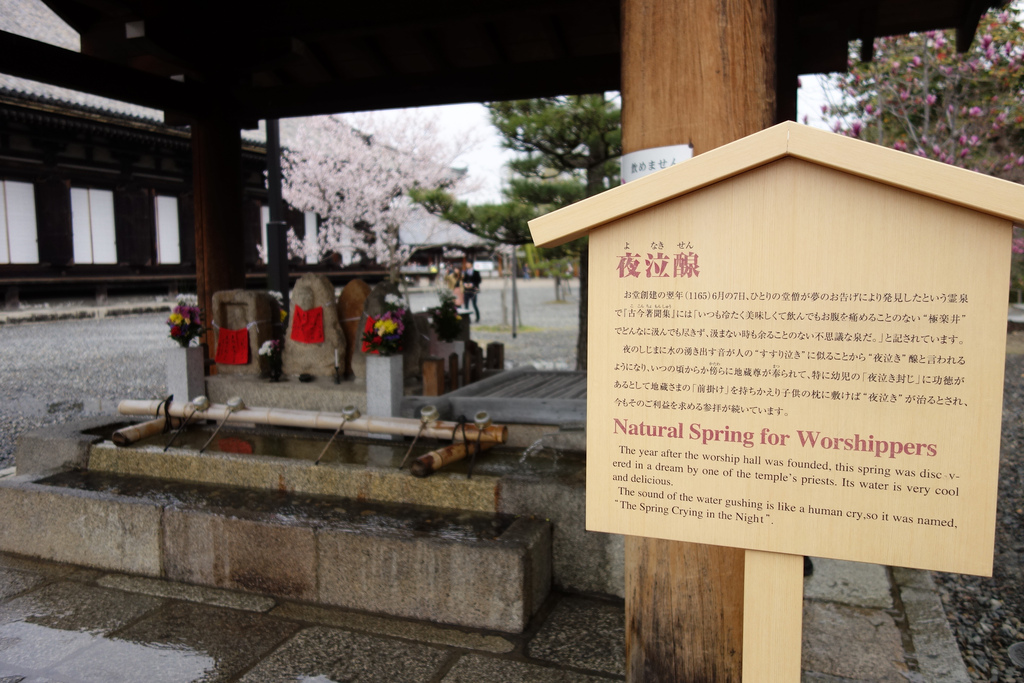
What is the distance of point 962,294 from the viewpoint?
1340 mm

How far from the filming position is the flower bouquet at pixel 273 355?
17.9 feet

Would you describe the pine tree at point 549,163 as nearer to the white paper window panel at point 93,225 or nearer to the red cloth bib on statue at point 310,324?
the red cloth bib on statue at point 310,324

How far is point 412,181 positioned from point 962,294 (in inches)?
891

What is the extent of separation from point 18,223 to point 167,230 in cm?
419

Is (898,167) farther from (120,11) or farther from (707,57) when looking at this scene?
(120,11)

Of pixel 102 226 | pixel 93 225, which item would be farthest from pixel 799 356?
pixel 102 226

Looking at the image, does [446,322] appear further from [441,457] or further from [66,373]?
[66,373]

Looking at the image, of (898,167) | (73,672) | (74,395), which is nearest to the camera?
(898,167)

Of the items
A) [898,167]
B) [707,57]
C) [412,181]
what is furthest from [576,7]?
[412,181]

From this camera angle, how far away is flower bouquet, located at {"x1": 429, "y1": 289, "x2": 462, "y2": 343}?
5.89m

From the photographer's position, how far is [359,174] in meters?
22.9

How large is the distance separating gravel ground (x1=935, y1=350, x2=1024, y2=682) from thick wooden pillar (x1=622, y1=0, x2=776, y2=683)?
4.79ft

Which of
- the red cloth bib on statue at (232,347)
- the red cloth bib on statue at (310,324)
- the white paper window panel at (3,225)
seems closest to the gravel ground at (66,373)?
the red cloth bib on statue at (232,347)

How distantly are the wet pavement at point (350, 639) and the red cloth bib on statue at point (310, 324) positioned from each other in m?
2.34
